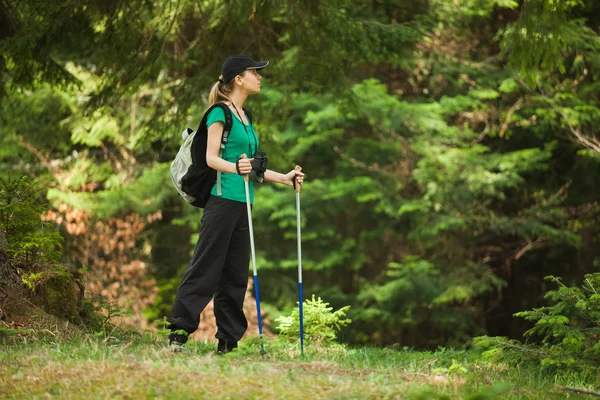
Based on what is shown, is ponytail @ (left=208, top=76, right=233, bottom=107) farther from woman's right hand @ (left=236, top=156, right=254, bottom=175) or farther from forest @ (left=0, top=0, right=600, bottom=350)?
forest @ (left=0, top=0, right=600, bottom=350)

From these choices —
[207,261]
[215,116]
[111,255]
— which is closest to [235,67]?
[215,116]

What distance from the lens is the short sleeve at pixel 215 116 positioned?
Answer: 5387 millimetres

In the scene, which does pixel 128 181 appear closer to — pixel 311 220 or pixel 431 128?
pixel 311 220

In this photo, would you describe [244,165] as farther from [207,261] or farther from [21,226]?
[21,226]

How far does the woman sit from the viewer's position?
17.8ft

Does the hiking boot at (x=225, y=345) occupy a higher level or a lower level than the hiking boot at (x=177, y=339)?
lower

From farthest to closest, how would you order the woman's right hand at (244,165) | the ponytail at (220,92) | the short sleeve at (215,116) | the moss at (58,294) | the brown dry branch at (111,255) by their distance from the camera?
the brown dry branch at (111,255)
the moss at (58,294)
the ponytail at (220,92)
the short sleeve at (215,116)
the woman's right hand at (244,165)

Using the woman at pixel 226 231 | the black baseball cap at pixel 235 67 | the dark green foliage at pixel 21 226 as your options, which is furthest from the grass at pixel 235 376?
the black baseball cap at pixel 235 67

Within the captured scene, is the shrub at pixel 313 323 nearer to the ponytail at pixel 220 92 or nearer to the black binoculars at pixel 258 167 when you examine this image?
the black binoculars at pixel 258 167

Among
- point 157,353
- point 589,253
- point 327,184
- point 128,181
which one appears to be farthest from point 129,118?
point 157,353

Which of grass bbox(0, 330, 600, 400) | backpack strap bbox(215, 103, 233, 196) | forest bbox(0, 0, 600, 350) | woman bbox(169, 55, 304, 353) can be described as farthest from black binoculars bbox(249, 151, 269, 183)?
forest bbox(0, 0, 600, 350)

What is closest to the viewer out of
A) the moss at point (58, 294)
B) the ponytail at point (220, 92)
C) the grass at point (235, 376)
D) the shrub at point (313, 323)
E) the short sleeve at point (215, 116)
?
the grass at point (235, 376)

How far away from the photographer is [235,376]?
417 cm

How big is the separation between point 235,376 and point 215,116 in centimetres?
195
